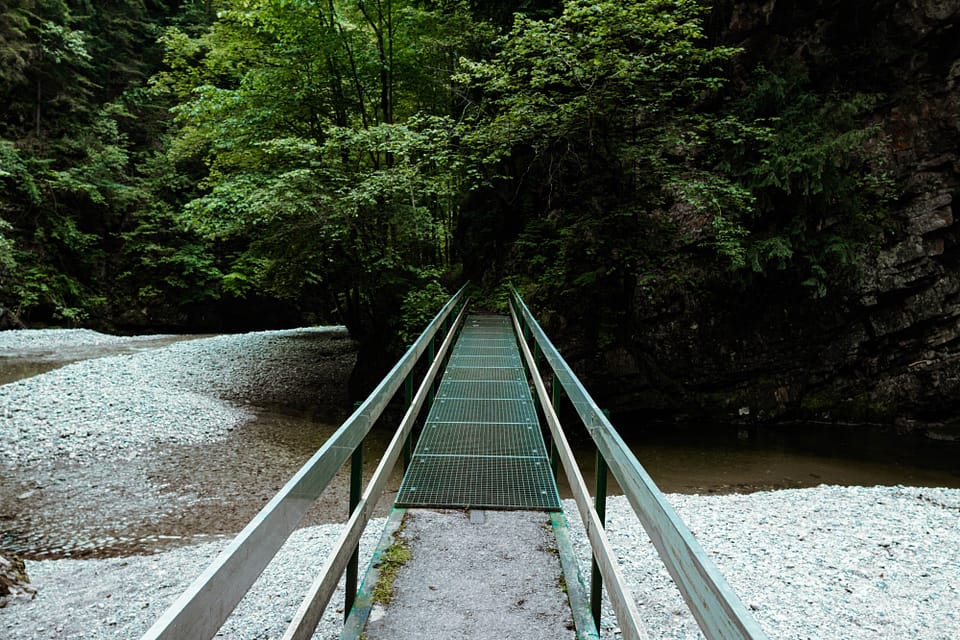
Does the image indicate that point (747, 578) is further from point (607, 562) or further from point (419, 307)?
point (419, 307)

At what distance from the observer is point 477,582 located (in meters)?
2.99

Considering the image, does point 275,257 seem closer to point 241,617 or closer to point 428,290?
point 428,290

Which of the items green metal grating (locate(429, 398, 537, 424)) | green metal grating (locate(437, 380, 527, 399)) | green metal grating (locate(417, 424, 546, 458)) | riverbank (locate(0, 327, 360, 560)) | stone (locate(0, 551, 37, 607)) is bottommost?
riverbank (locate(0, 327, 360, 560))

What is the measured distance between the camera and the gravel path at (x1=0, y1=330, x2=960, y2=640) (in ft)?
13.6

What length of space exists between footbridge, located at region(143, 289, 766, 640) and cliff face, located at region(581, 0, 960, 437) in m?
7.06

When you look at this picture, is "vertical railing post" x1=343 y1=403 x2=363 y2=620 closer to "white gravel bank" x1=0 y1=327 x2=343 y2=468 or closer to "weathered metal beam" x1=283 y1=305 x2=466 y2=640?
"weathered metal beam" x1=283 y1=305 x2=466 y2=640

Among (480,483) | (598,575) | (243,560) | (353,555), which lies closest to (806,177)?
(480,483)

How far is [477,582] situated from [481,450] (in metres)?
1.84

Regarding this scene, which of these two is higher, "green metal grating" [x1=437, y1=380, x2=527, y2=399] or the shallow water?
"green metal grating" [x1=437, y1=380, x2=527, y2=399]

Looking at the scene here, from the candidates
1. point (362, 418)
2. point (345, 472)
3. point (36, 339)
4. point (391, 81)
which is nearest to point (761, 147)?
point (391, 81)

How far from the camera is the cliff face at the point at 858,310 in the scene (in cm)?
1224

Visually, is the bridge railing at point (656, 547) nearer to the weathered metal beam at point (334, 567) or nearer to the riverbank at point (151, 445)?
the weathered metal beam at point (334, 567)

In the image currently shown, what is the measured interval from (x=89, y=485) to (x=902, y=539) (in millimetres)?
10081

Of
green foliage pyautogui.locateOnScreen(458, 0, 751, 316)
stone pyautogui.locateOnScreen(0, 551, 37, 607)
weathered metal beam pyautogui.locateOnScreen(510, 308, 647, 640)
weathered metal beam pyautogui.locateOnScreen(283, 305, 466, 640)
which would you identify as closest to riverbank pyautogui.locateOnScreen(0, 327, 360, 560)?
stone pyautogui.locateOnScreen(0, 551, 37, 607)
